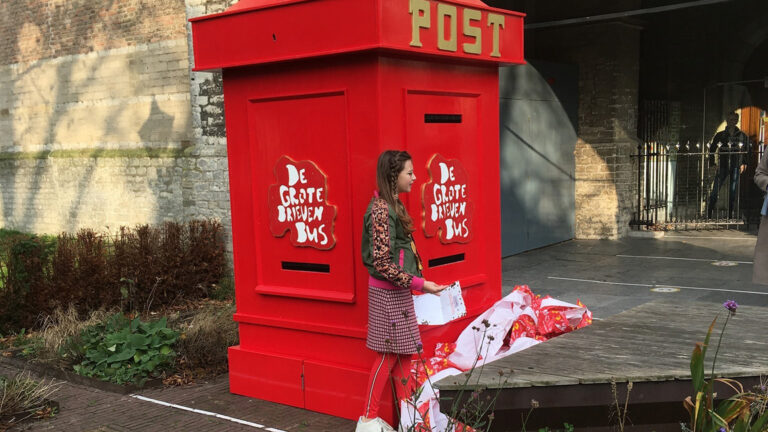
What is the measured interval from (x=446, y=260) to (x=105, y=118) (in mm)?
9054

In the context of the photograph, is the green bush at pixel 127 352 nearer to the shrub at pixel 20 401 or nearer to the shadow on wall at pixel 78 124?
the shrub at pixel 20 401

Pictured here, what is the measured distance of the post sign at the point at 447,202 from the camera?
4.70 m

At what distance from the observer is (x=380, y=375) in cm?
430

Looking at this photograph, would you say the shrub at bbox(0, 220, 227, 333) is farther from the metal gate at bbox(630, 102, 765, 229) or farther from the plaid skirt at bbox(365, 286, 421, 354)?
the metal gate at bbox(630, 102, 765, 229)

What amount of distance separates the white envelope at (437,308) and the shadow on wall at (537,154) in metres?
6.47

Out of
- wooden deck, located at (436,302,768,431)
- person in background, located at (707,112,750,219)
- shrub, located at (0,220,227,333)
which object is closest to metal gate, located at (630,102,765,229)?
person in background, located at (707,112,750,219)

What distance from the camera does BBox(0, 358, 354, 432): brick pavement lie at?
15.7 ft

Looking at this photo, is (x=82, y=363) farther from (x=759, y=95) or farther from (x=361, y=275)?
(x=759, y=95)

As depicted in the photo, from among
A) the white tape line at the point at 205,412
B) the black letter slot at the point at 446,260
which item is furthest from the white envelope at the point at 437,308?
the white tape line at the point at 205,412

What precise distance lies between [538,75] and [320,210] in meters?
7.58

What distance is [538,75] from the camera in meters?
11.4

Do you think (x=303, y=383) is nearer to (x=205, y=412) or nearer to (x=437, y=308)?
(x=205, y=412)

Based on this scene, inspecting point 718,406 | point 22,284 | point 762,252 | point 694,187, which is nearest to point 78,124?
point 22,284

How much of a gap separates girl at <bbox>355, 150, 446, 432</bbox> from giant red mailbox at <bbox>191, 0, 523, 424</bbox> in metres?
0.32
